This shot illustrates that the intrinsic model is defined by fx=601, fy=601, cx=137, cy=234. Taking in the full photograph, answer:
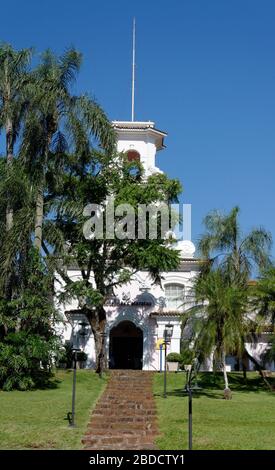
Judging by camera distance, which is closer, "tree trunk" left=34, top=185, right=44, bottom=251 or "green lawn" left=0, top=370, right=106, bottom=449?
"green lawn" left=0, top=370, right=106, bottom=449

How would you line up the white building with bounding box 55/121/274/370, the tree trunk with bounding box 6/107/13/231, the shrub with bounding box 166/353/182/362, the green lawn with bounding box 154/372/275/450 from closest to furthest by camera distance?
the green lawn with bounding box 154/372/275/450
the tree trunk with bounding box 6/107/13/231
the shrub with bounding box 166/353/182/362
the white building with bounding box 55/121/274/370

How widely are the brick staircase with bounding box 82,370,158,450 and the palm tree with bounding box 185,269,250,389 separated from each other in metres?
2.82

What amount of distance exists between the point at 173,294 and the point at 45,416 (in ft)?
60.2

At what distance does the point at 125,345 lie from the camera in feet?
117

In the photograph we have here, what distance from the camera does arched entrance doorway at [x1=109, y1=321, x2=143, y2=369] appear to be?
115 feet

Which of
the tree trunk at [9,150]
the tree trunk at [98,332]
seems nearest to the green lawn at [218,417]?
the tree trunk at [98,332]

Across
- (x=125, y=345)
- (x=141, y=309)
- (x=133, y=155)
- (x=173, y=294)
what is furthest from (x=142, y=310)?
(x=133, y=155)

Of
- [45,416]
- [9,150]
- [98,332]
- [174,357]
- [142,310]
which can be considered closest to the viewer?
[45,416]

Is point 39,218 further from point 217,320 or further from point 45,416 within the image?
point 45,416

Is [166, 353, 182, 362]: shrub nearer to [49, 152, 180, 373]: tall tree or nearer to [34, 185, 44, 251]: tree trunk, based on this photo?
[49, 152, 180, 373]: tall tree

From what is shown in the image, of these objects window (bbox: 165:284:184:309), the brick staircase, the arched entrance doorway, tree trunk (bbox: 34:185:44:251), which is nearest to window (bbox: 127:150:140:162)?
window (bbox: 165:284:184:309)
